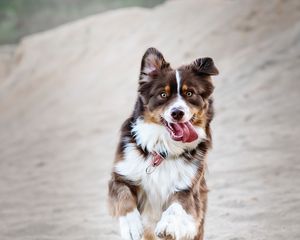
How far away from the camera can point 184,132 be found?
3518 millimetres

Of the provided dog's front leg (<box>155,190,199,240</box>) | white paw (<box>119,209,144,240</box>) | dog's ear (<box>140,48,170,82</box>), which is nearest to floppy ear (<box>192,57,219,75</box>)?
dog's ear (<box>140,48,170,82</box>)

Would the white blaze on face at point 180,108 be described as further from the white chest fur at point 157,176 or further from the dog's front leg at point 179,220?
the dog's front leg at point 179,220

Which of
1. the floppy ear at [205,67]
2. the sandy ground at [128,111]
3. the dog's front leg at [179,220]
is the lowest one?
the sandy ground at [128,111]

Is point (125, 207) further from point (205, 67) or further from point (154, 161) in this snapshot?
point (205, 67)

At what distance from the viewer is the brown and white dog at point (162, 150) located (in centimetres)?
347

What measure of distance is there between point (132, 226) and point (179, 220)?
0.76 feet

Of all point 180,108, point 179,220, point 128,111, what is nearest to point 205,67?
point 180,108

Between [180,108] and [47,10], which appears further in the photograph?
[47,10]

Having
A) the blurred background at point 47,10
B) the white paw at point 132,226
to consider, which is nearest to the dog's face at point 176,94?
the white paw at point 132,226

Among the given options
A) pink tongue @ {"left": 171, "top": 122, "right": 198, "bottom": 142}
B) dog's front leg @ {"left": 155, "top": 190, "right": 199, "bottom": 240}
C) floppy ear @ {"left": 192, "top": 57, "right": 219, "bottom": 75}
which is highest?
floppy ear @ {"left": 192, "top": 57, "right": 219, "bottom": 75}

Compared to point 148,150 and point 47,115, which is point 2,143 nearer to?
point 47,115

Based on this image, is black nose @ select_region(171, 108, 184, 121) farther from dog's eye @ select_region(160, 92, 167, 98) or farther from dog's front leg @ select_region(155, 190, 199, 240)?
dog's front leg @ select_region(155, 190, 199, 240)

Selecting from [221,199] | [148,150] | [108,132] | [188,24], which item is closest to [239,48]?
[188,24]

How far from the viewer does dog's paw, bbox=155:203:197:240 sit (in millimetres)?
3328
